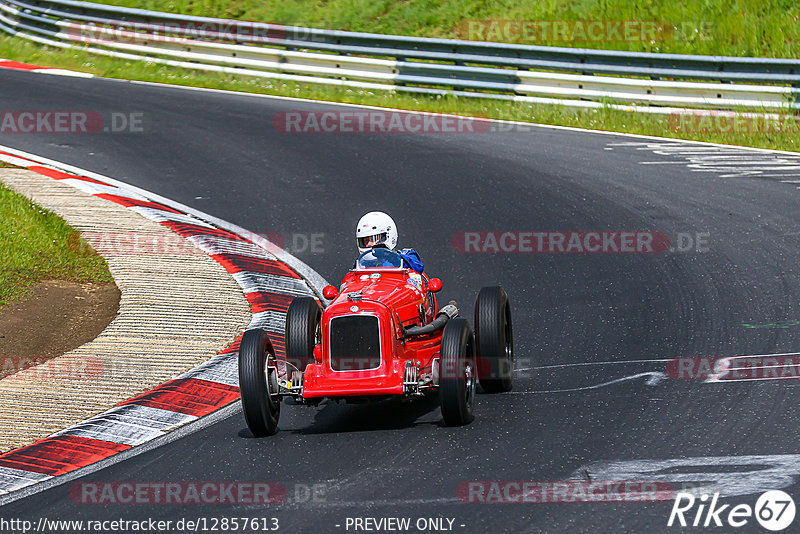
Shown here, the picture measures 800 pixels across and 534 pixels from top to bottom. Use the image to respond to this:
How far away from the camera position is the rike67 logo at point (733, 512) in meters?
5.36

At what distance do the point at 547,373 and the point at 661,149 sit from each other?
25.5 feet

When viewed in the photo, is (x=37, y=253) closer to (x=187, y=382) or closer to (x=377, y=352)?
(x=187, y=382)

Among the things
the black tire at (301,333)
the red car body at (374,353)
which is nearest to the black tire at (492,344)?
the red car body at (374,353)

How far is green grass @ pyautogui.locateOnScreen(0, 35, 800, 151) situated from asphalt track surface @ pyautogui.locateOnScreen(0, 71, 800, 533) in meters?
0.91

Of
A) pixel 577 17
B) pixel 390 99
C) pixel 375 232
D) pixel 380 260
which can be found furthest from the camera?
pixel 577 17

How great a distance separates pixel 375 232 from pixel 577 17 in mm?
13424

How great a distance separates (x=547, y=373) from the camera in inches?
320

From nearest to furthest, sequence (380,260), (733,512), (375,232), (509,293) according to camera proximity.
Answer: (733,512), (380,260), (375,232), (509,293)

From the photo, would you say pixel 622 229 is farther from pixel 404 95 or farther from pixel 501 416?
pixel 404 95

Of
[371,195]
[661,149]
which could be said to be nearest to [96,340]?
[371,195]

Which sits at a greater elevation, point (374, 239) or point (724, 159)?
point (724, 159)

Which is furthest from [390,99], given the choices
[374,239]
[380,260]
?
[380,260]

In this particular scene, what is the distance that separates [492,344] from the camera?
778 cm

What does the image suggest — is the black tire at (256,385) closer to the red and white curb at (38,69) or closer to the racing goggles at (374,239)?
the racing goggles at (374,239)
